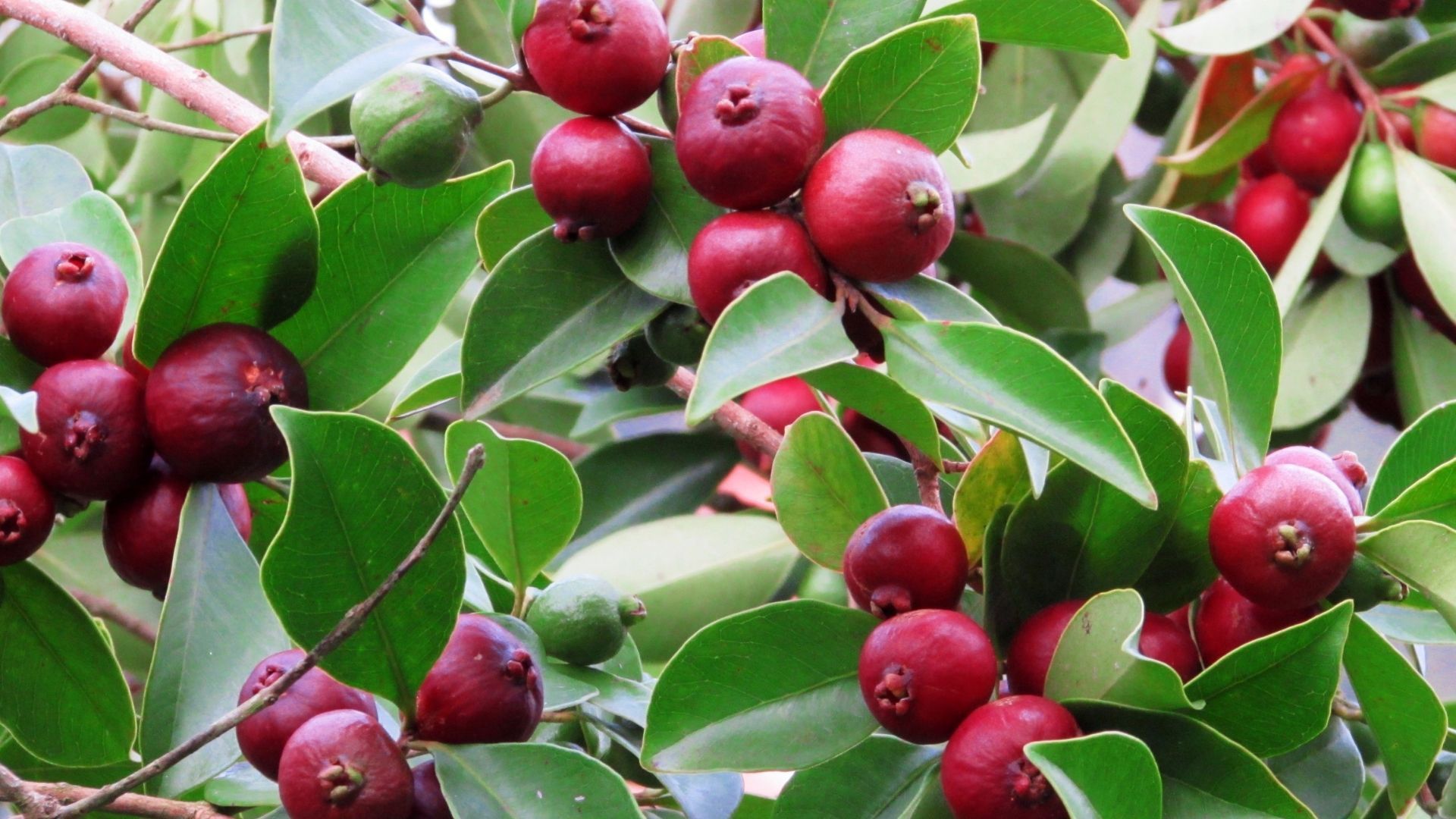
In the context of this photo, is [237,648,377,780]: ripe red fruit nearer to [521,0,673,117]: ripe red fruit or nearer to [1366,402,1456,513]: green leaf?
[521,0,673,117]: ripe red fruit

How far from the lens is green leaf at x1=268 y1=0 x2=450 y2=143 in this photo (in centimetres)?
62

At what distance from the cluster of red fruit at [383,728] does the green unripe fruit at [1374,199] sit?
1059 mm

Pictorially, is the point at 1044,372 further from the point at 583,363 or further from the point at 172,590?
the point at 172,590

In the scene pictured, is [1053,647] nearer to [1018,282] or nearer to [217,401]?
[217,401]

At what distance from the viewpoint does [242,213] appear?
0.74 metres

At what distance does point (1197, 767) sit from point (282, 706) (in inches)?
16.2

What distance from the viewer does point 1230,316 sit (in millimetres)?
758

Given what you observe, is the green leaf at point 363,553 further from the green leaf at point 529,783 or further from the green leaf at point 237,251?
the green leaf at point 237,251

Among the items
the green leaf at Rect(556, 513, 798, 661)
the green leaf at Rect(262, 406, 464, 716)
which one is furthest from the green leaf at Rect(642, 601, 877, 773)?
the green leaf at Rect(556, 513, 798, 661)

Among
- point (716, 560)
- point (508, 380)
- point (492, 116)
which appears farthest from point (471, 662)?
point (492, 116)

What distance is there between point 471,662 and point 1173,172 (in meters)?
1.18

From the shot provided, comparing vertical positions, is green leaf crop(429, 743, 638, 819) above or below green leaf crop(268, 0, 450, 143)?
below

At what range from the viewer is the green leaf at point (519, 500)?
83cm

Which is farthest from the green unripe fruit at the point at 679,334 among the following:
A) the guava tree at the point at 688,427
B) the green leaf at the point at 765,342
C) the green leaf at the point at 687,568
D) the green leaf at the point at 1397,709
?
the green leaf at the point at 687,568
